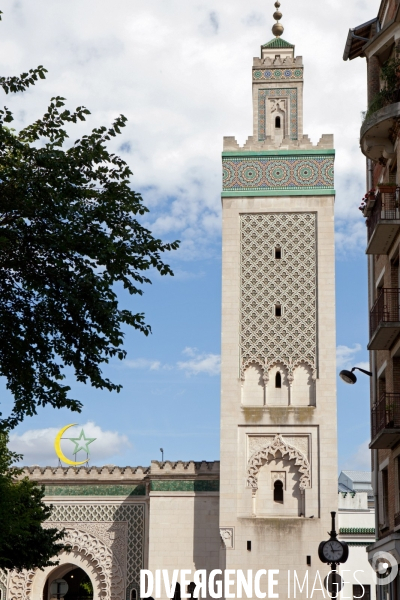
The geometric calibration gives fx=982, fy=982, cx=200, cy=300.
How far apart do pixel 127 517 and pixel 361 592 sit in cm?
696

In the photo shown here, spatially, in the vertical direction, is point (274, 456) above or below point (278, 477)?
above

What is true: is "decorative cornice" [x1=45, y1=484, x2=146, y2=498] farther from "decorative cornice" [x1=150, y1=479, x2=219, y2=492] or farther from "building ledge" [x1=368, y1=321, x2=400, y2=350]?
"building ledge" [x1=368, y1=321, x2=400, y2=350]

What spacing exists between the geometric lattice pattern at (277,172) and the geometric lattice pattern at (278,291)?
2.94ft

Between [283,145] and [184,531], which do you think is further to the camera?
[283,145]

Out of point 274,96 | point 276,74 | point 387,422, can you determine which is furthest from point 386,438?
point 276,74

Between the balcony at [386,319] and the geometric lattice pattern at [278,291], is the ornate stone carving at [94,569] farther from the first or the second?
the balcony at [386,319]

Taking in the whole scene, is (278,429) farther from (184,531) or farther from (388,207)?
(388,207)

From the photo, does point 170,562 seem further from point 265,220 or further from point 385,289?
point 385,289

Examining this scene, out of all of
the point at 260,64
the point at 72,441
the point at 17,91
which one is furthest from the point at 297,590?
the point at 17,91

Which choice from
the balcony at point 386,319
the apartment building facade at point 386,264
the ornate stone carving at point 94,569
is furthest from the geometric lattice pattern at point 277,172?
the balcony at point 386,319

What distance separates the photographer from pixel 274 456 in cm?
2586

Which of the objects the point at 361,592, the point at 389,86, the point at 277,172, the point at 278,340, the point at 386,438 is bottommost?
the point at 361,592

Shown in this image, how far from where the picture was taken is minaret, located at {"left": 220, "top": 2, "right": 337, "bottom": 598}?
2523 cm

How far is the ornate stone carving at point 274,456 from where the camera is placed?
2564 cm
